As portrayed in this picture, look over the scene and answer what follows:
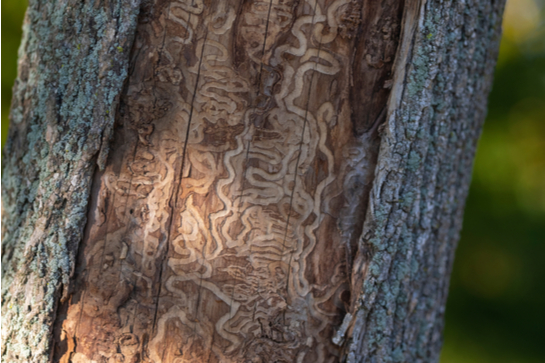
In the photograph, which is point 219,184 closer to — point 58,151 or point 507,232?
point 58,151

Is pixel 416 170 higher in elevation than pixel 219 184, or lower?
higher

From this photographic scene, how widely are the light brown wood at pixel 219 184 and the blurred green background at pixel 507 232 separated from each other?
2681 mm

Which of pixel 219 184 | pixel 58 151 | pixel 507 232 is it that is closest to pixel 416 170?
pixel 219 184

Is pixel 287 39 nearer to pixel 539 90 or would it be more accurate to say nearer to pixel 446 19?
pixel 446 19

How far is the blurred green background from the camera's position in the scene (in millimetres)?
3027

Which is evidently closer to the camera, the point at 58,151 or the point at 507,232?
the point at 58,151

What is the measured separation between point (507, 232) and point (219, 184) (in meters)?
2.97

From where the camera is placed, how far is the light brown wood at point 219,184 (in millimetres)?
927

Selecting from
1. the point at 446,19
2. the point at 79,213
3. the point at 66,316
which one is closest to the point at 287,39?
the point at 446,19

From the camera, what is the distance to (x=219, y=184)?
0.94 meters

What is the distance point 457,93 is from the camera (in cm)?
99

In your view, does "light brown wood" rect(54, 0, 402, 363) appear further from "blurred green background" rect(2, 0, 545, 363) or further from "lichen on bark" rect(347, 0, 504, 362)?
"blurred green background" rect(2, 0, 545, 363)

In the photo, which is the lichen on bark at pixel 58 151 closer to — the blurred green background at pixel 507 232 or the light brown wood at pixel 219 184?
the light brown wood at pixel 219 184

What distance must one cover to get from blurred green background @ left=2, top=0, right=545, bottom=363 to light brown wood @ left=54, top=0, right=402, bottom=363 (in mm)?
2681
